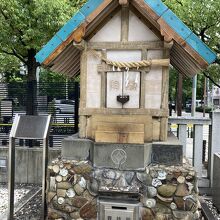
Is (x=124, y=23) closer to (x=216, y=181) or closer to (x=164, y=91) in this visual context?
(x=164, y=91)

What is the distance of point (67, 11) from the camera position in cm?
1152

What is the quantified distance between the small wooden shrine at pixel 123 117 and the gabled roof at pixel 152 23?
15 millimetres

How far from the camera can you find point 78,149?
531 cm

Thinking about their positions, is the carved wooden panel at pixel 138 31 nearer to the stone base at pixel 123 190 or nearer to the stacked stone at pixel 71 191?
the stone base at pixel 123 190

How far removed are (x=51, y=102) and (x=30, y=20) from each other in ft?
13.9

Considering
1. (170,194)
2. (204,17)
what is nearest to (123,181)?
(170,194)

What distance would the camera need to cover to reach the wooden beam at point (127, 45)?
5180 millimetres

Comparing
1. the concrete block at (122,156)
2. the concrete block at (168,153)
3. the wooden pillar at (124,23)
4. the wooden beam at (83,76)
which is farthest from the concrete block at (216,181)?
the wooden pillar at (124,23)

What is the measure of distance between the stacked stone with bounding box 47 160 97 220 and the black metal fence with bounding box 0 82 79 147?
3.71 meters

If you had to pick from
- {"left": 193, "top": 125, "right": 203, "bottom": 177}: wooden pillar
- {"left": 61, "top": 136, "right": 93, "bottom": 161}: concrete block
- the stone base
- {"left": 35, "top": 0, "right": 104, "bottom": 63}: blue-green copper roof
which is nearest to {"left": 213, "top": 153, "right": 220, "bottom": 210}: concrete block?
{"left": 193, "top": 125, "right": 203, "bottom": 177}: wooden pillar

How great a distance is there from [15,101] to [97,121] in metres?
4.48

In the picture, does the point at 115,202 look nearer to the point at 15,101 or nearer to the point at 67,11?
the point at 15,101

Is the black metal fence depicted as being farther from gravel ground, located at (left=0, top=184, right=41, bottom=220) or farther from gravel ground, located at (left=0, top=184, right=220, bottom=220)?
gravel ground, located at (left=0, top=184, right=220, bottom=220)

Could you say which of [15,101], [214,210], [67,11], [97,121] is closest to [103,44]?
[97,121]
